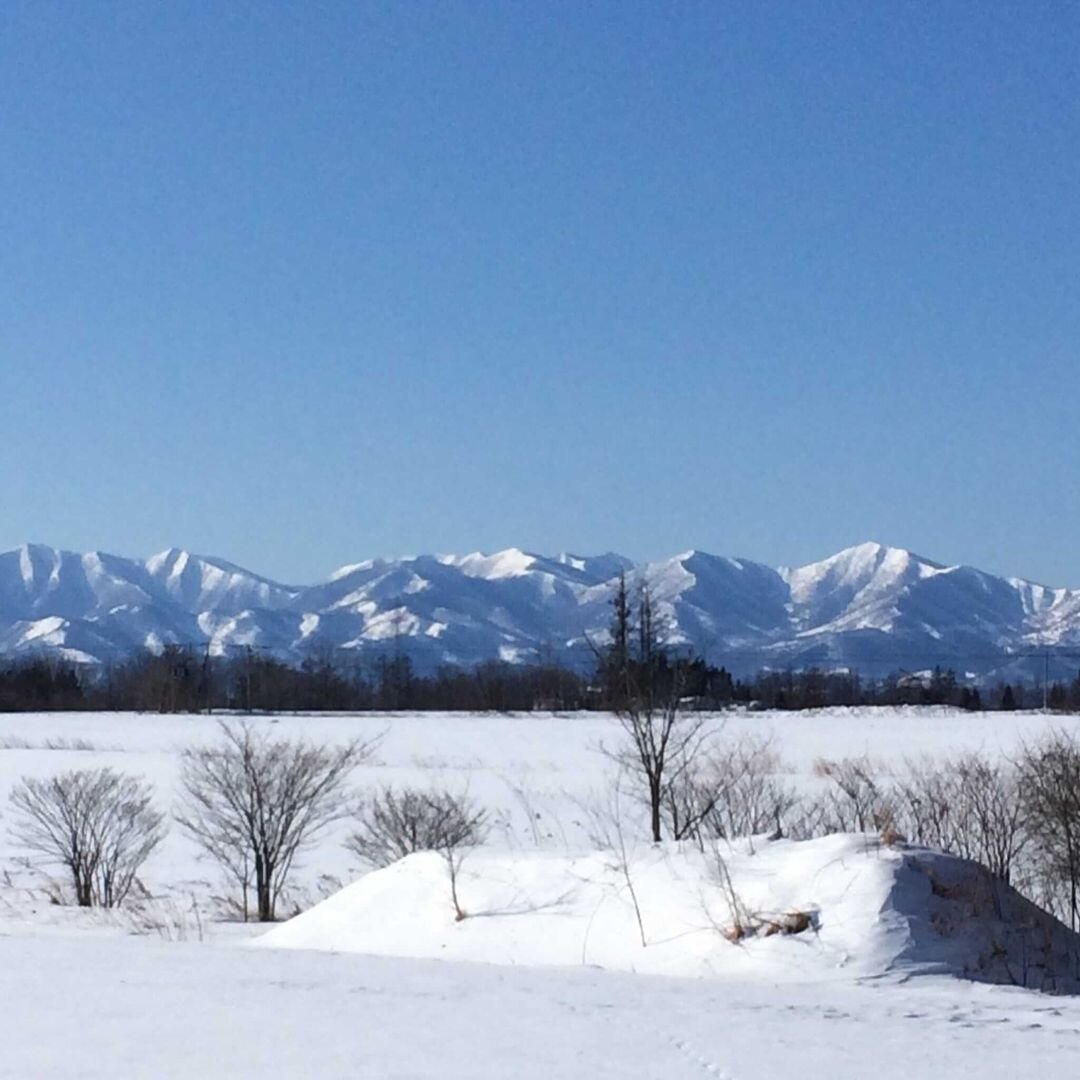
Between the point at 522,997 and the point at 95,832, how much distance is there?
69.9 ft

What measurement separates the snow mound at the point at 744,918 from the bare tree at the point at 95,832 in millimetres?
14021

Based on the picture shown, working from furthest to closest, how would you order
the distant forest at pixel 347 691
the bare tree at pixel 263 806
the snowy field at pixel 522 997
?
the distant forest at pixel 347 691
the bare tree at pixel 263 806
the snowy field at pixel 522 997

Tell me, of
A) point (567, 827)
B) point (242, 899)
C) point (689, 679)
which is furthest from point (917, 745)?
point (242, 899)

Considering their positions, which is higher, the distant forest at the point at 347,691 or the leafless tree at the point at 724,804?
the distant forest at the point at 347,691

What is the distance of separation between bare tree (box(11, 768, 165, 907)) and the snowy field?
319 inches

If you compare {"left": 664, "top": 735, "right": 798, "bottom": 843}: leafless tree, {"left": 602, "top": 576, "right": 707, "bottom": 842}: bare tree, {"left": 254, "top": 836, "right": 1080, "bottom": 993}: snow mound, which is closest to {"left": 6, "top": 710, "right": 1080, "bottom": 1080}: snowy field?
{"left": 254, "top": 836, "right": 1080, "bottom": 993}: snow mound

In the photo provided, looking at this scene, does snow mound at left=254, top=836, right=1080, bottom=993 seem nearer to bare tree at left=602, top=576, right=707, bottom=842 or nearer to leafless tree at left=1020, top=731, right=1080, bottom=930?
bare tree at left=602, top=576, right=707, bottom=842

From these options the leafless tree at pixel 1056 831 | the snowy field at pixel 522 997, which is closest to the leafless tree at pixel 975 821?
the leafless tree at pixel 1056 831

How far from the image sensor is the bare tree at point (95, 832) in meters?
28.4

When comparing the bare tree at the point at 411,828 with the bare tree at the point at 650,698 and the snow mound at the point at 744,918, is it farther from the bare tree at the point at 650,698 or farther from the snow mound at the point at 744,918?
the snow mound at the point at 744,918

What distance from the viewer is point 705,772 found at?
3222cm

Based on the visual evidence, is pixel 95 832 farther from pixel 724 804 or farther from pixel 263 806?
pixel 724 804

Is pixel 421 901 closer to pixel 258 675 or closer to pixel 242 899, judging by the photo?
pixel 242 899

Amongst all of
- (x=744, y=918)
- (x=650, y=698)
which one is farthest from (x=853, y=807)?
(x=744, y=918)
